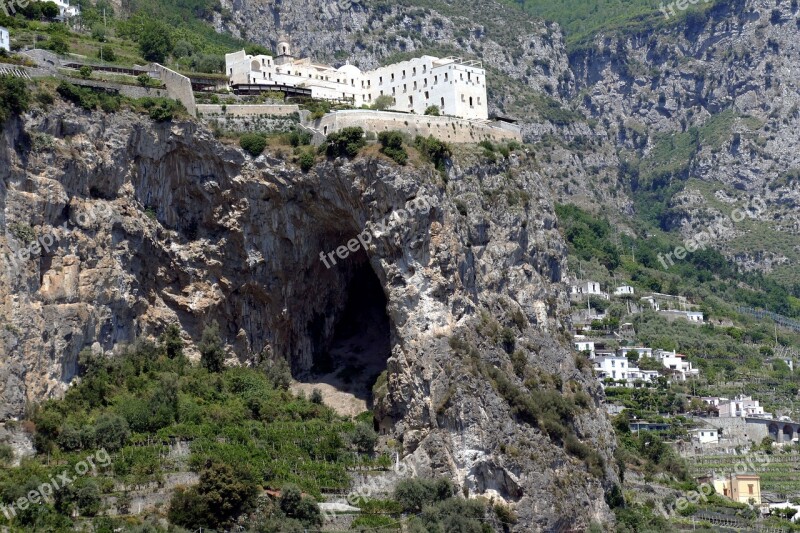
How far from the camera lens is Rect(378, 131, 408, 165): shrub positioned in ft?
237

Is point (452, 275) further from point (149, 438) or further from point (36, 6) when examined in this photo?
point (36, 6)

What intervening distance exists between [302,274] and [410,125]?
9805 millimetres

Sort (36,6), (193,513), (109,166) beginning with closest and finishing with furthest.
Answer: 1. (193,513)
2. (109,166)
3. (36,6)

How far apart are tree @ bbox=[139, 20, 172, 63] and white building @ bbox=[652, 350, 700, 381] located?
4272 cm

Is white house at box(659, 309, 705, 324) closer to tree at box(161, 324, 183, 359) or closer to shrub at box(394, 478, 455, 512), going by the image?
shrub at box(394, 478, 455, 512)

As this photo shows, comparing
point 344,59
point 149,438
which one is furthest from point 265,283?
point 344,59

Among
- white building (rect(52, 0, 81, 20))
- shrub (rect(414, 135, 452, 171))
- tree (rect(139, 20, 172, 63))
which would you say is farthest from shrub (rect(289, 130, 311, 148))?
A: white building (rect(52, 0, 81, 20))

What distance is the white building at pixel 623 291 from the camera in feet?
390

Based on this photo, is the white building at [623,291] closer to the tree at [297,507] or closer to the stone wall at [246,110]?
the stone wall at [246,110]

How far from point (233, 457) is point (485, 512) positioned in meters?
11.9

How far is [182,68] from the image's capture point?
84.9m

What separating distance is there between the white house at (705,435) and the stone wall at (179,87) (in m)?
40.2

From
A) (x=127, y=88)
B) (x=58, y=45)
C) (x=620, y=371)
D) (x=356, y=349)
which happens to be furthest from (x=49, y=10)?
(x=620, y=371)

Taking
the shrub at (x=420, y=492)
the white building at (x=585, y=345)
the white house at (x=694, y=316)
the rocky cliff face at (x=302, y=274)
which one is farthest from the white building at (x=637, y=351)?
the shrub at (x=420, y=492)
